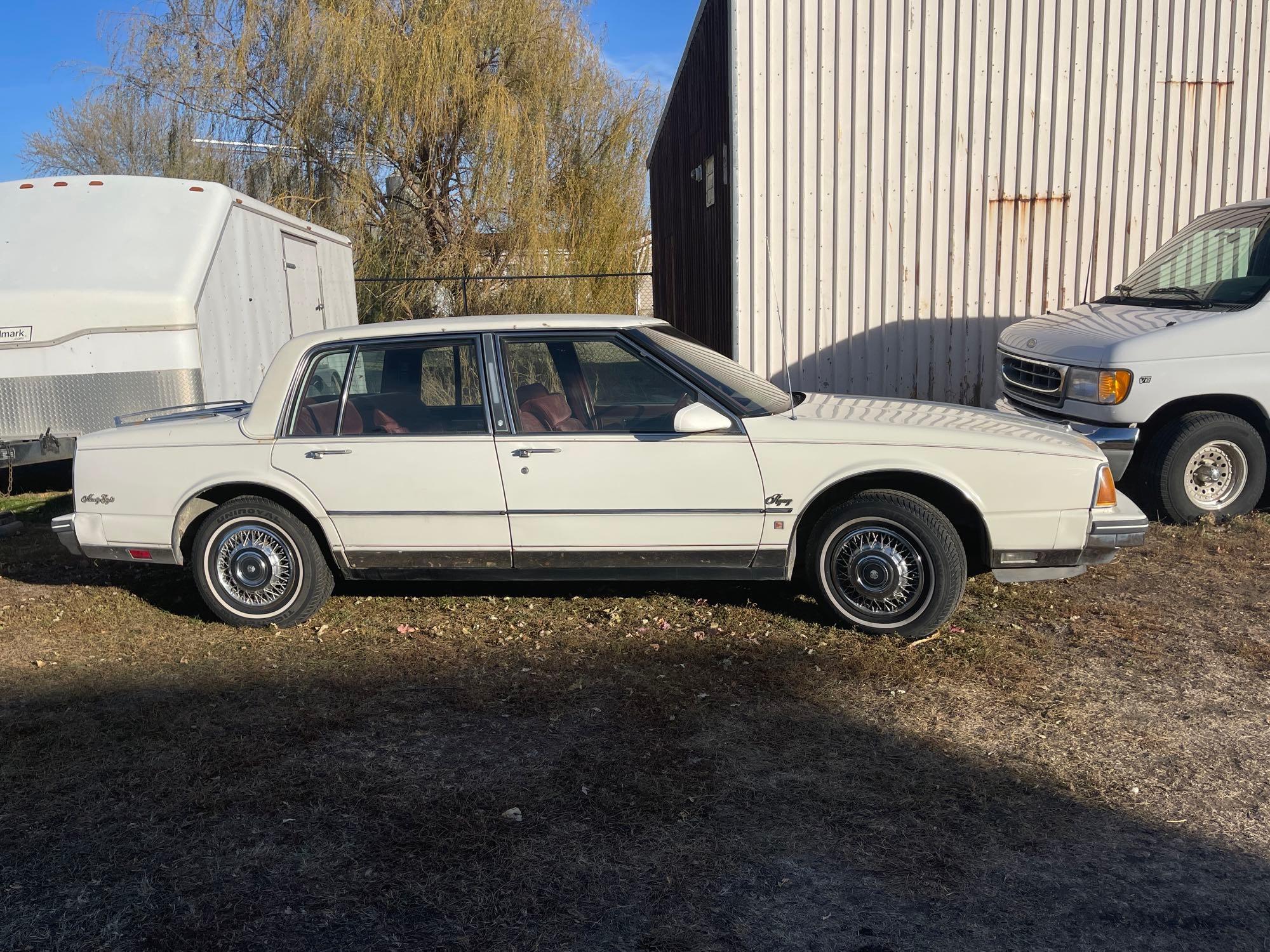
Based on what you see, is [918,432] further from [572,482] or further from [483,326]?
[483,326]

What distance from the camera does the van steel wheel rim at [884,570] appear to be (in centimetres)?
492

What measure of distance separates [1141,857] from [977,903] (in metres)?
0.61

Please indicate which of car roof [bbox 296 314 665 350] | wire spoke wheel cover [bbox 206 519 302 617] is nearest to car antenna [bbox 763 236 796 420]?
car roof [bbox 296 314 665 350]

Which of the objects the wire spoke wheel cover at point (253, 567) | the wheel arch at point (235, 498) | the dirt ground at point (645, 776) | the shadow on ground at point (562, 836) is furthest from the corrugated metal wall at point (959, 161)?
the shadow on ground at point (562, 836)

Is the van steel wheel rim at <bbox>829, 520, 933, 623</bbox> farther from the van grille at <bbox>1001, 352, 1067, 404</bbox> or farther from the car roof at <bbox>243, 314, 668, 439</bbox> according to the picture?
the van grille at <bbox>1001, 352, 1067, 404</bbox>

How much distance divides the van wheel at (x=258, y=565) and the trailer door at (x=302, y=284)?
495 cm

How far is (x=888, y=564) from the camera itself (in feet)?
16.2

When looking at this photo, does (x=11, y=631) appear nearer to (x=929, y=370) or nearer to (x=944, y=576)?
(x=944, y=576)

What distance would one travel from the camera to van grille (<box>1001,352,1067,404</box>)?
715cm

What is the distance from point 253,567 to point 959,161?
726cm

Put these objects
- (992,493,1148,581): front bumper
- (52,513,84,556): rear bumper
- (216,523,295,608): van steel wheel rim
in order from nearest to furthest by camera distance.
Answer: (992,493,1148,581): front bumper < (216,523,295,608): van steel wheel rim < (52,513,84,556): rear bumper

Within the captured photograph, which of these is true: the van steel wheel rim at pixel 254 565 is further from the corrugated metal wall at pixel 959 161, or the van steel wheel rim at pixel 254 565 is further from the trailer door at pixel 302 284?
the corrugated metal wall at pixel 959 161

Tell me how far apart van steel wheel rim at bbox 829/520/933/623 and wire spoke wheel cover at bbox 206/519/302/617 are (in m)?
2.80

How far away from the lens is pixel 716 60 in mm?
10336
